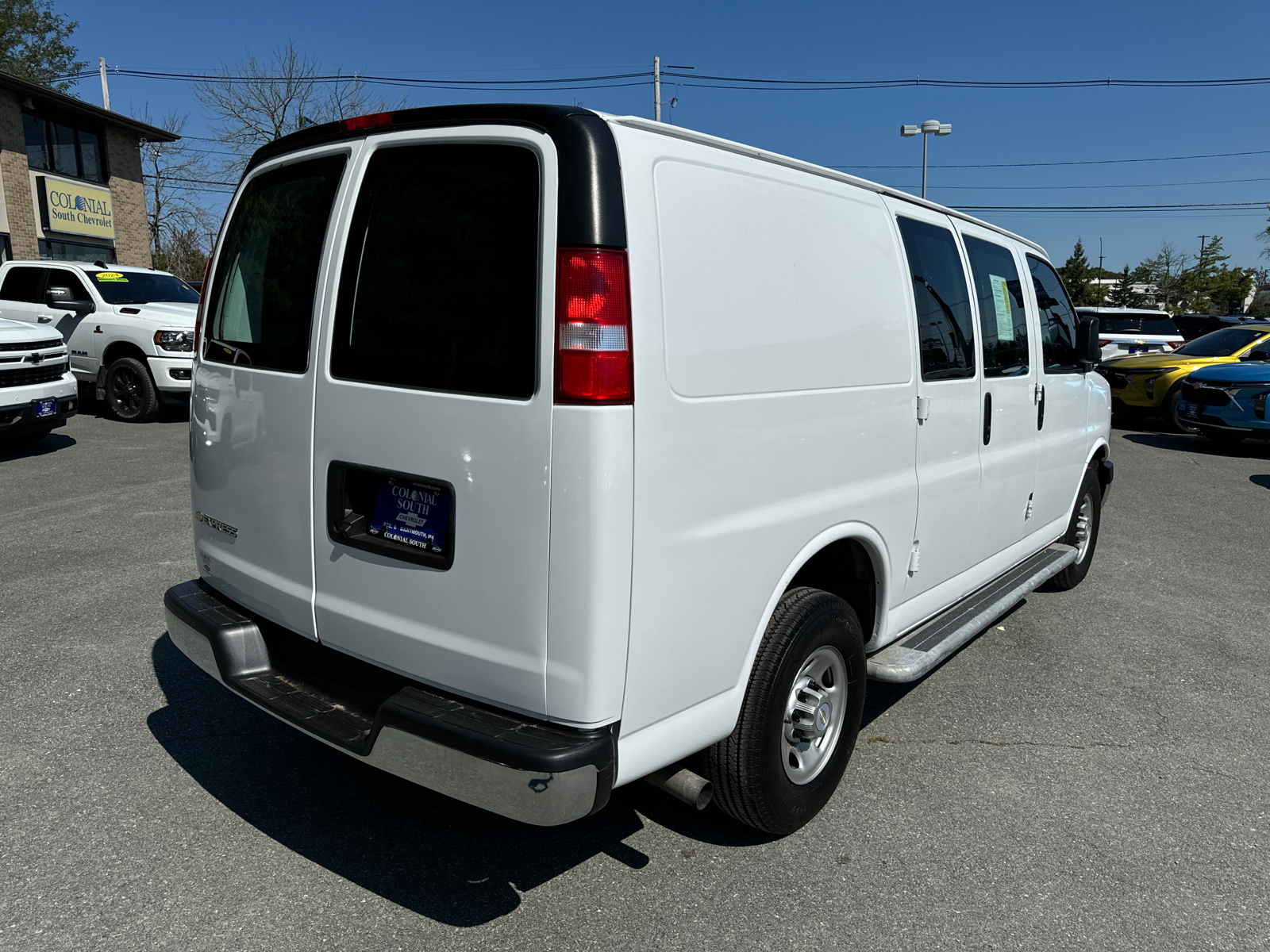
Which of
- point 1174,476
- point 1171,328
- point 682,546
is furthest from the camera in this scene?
point 1171,328

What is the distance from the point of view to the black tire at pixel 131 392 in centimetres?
1187

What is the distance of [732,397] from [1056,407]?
10.0 feet

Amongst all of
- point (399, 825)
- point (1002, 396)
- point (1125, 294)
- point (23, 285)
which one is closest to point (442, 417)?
point (399, 825)

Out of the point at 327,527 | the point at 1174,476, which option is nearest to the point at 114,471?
the point at 327,527

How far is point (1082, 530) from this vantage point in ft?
19.3

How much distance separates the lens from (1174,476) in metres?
10.4

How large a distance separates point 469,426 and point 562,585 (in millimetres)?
475

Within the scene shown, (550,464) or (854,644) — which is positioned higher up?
(550,464)

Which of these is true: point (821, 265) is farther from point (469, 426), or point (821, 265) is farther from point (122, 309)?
point (122, 309)

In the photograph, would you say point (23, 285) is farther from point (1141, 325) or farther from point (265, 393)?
point (1141, 325)

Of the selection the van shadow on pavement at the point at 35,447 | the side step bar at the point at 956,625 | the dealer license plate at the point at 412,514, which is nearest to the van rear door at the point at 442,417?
the dealer license plate at the point at 412,514

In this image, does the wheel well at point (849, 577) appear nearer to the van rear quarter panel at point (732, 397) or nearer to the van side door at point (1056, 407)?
the van rear quarter panel at point (732, 397)

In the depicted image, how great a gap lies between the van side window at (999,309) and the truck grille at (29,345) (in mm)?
9009

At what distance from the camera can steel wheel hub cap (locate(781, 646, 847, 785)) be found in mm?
3059
